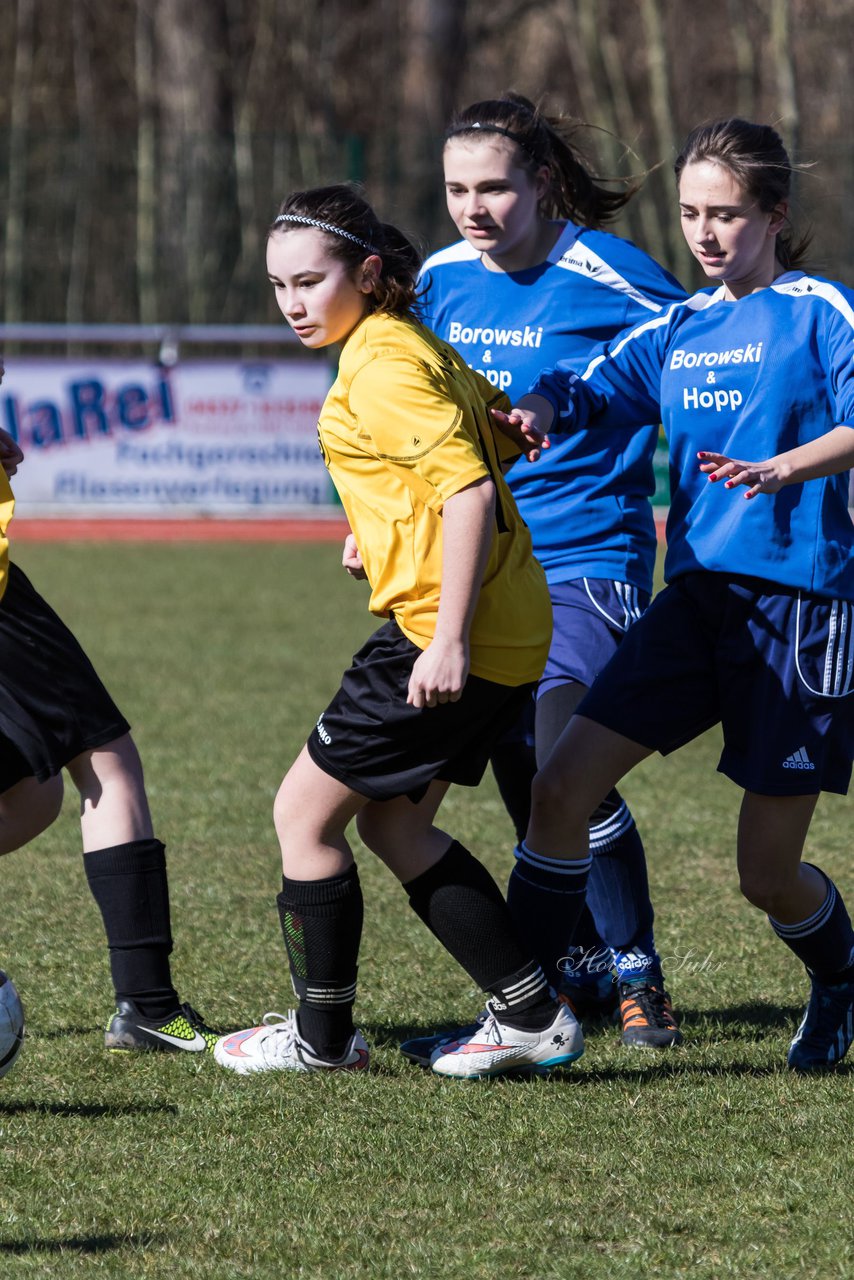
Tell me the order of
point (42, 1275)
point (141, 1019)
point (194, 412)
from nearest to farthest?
point (42, 1275) → point (141, 1019) → point (194, 412)

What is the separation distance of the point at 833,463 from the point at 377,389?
84cm

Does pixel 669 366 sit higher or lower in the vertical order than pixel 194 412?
higher

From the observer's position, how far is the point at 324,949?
3453 millimetres

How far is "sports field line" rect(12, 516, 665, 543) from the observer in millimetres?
14781

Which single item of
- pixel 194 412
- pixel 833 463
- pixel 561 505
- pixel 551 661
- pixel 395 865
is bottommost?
pixel 194 412

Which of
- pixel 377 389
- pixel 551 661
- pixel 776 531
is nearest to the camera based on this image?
pixel 377 389

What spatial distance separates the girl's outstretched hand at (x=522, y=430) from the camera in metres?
3.38

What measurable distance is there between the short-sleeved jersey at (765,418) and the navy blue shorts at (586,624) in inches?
17.3

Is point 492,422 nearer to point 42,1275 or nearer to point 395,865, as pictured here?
point 395,865

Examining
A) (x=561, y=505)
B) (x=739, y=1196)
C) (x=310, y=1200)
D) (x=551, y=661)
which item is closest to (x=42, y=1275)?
(x=310, y=1200)

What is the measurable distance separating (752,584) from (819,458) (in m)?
0.36

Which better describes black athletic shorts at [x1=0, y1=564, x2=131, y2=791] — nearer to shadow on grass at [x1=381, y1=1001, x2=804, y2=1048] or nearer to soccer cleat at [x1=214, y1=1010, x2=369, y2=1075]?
soccer cleat at [x1=214, y1=1010, x2=369, y2=1075]

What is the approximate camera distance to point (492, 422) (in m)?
3.40

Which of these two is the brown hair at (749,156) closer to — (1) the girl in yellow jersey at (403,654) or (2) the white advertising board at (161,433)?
(1) the girl in yellow jersey at (403,654)
